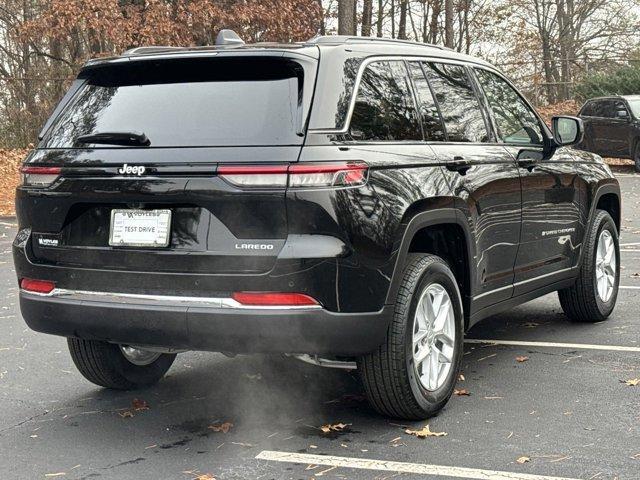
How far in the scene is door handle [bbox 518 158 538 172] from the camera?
590 centimetres

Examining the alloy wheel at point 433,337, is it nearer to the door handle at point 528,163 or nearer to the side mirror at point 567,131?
A: the door handle at point 528,163

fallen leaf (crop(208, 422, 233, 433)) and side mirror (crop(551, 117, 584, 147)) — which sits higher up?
side mirror (crop(551, 117, 584, 147))

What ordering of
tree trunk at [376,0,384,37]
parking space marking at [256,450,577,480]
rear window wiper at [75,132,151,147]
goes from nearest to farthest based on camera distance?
parking space marking at [256,450,577,480] → rear window wiper at [75,132,151,147] → tree trunk at [376,0,384,37]

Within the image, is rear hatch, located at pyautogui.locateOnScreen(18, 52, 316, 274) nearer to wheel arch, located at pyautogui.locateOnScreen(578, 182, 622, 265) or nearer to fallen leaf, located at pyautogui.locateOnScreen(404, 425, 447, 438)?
fallen leaf, located at pyautogui.locateOnScreen(404, 425, 447, 438)

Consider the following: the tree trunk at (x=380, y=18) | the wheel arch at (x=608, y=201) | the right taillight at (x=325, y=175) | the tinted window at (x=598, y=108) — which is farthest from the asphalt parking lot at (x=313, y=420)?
the tree trunk at (x=380, y=18)

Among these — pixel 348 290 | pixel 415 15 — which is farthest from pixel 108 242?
pixel 415 15

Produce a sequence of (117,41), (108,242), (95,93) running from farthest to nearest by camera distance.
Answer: (117,41)
(95,93)
(108,242)

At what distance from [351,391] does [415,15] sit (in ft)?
116

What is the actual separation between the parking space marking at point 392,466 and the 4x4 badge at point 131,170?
54.1 inches

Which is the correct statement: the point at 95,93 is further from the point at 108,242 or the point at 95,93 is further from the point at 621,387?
the point at 621,387

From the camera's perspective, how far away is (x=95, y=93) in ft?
15.8

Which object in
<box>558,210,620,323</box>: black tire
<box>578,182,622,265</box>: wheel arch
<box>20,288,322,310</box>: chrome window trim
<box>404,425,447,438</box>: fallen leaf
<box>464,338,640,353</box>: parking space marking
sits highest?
<box>578,182,622,265</box>: wheel arch

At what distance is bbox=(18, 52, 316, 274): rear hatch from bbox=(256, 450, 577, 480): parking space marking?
86 cm

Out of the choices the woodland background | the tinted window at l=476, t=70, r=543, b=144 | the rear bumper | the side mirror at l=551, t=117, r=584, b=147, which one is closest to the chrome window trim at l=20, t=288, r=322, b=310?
the rear bumper
